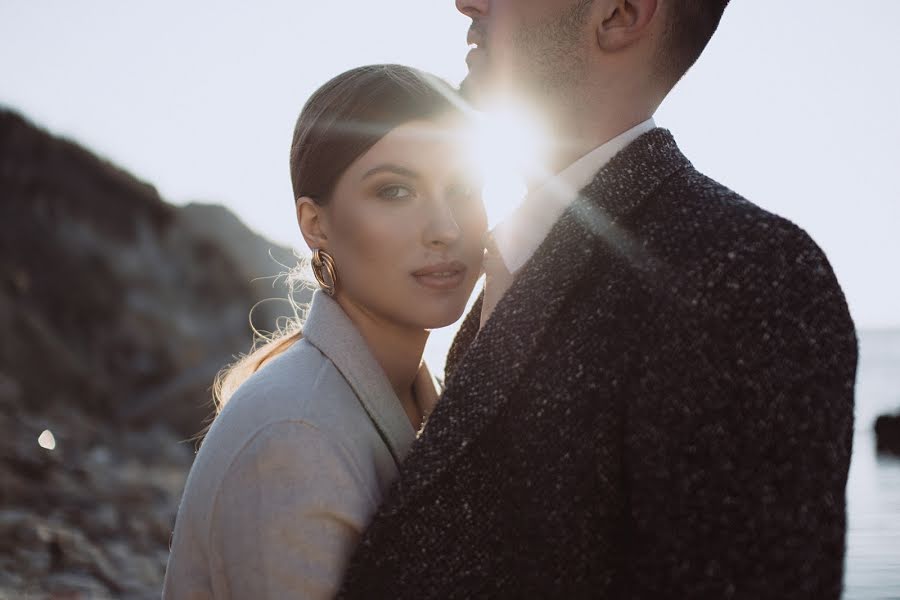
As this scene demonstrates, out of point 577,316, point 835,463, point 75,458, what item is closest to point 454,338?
point 577,316

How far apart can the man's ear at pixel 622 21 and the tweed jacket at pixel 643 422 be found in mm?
261

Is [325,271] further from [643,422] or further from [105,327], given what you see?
[105,327]

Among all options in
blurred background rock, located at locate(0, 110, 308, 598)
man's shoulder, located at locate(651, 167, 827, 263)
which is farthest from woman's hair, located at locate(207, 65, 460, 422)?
blurred background rock, located at locate(0, 110, 308, 598)

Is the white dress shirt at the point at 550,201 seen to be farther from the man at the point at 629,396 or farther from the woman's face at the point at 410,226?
the woman's face at the point at 410,226

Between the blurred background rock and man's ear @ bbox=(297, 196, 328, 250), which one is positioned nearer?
→ man's ear @ bbox=(297, 196, 328, 250)

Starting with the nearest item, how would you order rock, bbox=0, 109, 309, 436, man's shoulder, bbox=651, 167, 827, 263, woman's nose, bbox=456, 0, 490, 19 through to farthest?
man's shoulder, bbox=651, 167, 827, 263, woman's nose, bbox=456, 0, 490, 19, rock, bbox=0, 109, 309, 436

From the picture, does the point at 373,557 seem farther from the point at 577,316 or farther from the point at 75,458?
the point at 75,458

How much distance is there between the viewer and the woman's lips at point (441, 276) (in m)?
2.76

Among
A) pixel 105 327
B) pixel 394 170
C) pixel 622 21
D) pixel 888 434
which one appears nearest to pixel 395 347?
pixel 394 170

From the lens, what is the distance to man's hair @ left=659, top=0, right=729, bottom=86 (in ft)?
7.21

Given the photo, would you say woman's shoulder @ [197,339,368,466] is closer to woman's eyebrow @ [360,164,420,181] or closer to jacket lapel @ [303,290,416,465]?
jacket lapel @ [303,290,416,465]

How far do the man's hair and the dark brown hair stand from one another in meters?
0.78

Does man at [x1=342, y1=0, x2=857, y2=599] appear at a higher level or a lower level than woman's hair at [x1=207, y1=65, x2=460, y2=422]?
lower

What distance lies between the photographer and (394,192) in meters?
2.76
